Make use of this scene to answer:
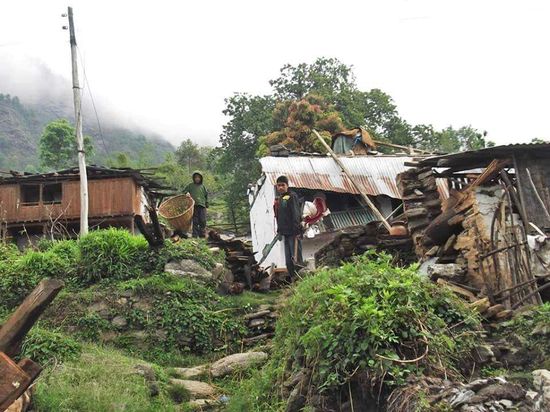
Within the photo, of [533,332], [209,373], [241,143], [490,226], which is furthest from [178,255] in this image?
[241,143]

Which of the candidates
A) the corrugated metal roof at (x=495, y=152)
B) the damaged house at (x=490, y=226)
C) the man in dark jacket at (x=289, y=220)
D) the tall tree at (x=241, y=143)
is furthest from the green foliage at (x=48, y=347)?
the tall tree at (x=241, y=143)

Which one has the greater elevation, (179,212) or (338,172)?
(338,172)

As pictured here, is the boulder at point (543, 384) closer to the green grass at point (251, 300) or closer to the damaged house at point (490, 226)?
the damaged house at point (490, 226)

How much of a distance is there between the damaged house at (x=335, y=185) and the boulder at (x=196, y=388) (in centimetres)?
852

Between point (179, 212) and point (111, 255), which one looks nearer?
point (111, 255)

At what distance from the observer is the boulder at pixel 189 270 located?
10844mm

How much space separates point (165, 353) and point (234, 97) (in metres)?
26.2

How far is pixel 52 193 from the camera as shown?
25.0 meters

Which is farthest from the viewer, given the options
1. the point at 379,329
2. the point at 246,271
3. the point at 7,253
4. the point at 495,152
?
the point at 7,253

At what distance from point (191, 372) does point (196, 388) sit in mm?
733

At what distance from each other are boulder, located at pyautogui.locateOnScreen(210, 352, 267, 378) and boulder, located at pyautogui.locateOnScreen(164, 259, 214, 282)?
2.37 m

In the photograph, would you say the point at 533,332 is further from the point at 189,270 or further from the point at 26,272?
the point at 26,272

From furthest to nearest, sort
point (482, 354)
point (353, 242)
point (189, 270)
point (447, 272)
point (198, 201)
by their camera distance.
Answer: point (198, 201) < point (353, 242) < point (189, 270) < point (447, 272) < point (482, 354)

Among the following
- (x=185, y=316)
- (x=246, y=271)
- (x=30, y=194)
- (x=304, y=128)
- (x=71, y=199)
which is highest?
(x=304, y=128)
